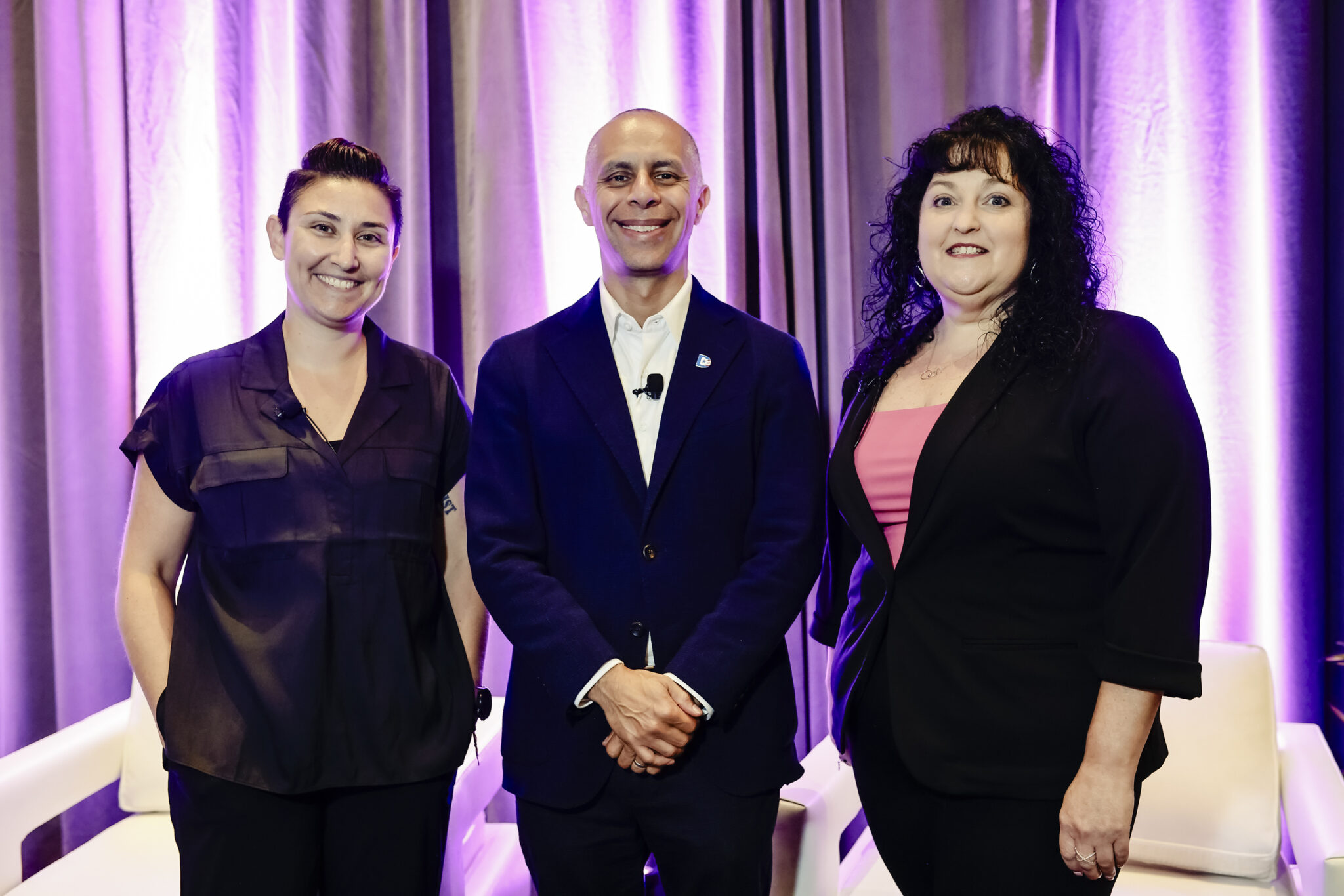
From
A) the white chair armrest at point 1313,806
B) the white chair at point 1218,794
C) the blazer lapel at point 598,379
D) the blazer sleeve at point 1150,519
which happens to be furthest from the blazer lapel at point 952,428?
the white chair armrest at point 1313,806

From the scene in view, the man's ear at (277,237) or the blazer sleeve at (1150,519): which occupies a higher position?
the man's ear at (277,237)

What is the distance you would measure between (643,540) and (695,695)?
27 cm

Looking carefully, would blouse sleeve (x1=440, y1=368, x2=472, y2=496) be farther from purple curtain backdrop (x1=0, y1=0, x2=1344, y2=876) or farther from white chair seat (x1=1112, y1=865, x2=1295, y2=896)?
white chair seat (x1=1112, y1=865, x2=1295, y2=896)

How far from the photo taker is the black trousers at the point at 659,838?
1612mm

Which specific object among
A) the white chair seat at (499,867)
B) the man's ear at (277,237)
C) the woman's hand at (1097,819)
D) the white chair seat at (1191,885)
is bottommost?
the white chair seat at (499,867)

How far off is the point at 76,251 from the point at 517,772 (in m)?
2.13

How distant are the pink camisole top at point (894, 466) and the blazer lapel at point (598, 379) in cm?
37

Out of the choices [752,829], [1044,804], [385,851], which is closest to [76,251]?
[385,851]

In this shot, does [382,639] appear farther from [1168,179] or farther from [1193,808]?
[1168,179]

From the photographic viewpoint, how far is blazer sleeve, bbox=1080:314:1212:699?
4.30 ft

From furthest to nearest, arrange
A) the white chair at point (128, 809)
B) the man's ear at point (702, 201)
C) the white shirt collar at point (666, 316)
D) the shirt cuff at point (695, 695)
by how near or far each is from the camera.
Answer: the white chair at point (128, 809) → the man's ear at point (702, 201) → the white shirt collar at point (666, 316) → the shirt cuff at point (695, 695)

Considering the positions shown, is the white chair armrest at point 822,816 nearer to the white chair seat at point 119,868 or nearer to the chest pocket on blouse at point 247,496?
the chest pocket on blouse at point 247,496

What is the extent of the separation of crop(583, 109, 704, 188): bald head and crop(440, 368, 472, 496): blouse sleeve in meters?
0.48

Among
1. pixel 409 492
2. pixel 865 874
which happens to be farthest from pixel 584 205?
pixel 865 874
